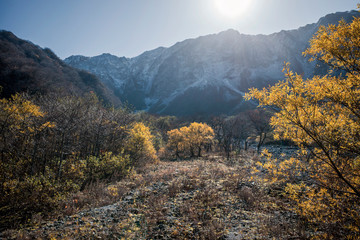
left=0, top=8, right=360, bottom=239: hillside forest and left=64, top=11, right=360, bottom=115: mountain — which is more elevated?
left=64, top=11, right=360, bottom=115: mountain

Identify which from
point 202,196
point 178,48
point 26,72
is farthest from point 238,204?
point 178,48

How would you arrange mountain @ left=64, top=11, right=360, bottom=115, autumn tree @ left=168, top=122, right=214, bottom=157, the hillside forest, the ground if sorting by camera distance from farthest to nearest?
1. mountain @ left=64, top=11, right=360, bottom=115
2. autumn tree @ left=168, top=122, right=214, bottom=157
3. the ground
4. the hillside forest

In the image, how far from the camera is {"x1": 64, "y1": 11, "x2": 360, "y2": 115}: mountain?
430ft

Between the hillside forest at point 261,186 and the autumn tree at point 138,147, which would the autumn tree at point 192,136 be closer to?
the autumn tree at point 138,147

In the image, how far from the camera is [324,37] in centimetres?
390

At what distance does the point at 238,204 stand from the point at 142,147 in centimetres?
1252

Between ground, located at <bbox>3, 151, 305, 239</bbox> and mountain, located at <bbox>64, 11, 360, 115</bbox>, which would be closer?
ground, located at <bbox>3, 151, 305, 239</bbox>

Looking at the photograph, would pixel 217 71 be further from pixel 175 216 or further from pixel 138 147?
pixel 175 216

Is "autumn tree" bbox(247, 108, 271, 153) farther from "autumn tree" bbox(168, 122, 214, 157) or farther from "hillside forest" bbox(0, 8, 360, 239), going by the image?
"hillside forest" bbox(0, 8, 360, 239)

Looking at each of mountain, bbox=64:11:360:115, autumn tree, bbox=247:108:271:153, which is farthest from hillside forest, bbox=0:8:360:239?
mountain, bbox=64:11:360:115

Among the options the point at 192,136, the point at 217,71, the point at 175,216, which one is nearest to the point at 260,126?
the point at 192,136

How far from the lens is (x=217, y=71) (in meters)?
151

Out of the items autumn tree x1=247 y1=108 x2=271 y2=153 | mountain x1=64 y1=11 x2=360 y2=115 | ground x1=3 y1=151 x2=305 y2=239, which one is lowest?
autumn tree x1=247 y1=108 x2=271 y2=153

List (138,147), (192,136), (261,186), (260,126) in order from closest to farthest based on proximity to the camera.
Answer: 1. (261,186)
2. (138,147)
3. (192,136)
4. (260,126)
